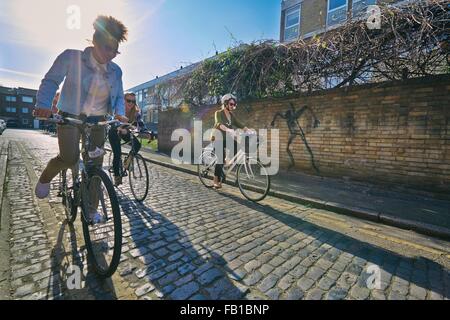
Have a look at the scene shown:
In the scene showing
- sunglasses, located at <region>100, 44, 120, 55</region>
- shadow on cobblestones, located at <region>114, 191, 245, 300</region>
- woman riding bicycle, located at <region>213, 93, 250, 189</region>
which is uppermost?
sunglasses, located at <region>100, 44, 120, 55</region>

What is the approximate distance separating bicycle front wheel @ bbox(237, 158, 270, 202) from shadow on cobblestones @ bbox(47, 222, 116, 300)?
3035mm

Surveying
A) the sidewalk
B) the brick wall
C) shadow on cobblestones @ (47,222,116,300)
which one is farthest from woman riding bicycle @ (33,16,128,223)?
the brick wall

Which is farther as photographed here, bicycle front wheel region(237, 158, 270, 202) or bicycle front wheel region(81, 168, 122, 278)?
bicycle front wheel region(237, 158, 270, 202)

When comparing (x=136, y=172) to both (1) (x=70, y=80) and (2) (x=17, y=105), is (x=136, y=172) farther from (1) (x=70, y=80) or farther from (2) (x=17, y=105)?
(2) (x=17, y=105)

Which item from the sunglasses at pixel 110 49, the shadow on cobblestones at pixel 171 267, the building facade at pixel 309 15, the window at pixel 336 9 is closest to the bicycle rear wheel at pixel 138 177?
the shadow on cobblestones at pixel 171 267

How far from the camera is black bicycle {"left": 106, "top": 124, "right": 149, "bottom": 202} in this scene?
4.61m

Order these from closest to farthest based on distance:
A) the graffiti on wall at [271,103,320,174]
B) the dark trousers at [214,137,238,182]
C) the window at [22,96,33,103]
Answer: the dark trousers at [214,137,238,182] < the graffiti on wall at [271,103,320,174] < the window at [22,96,33,103]

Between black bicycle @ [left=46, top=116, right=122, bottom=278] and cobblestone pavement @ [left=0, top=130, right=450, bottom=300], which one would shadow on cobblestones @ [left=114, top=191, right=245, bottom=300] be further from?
black bicycle @ [left=46, top=116, right=122, bottom=278]

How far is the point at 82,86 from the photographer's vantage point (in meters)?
2.62

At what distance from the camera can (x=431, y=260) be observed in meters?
2.77

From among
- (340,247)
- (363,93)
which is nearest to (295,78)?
(363,93)

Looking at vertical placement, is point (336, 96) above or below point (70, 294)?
above
